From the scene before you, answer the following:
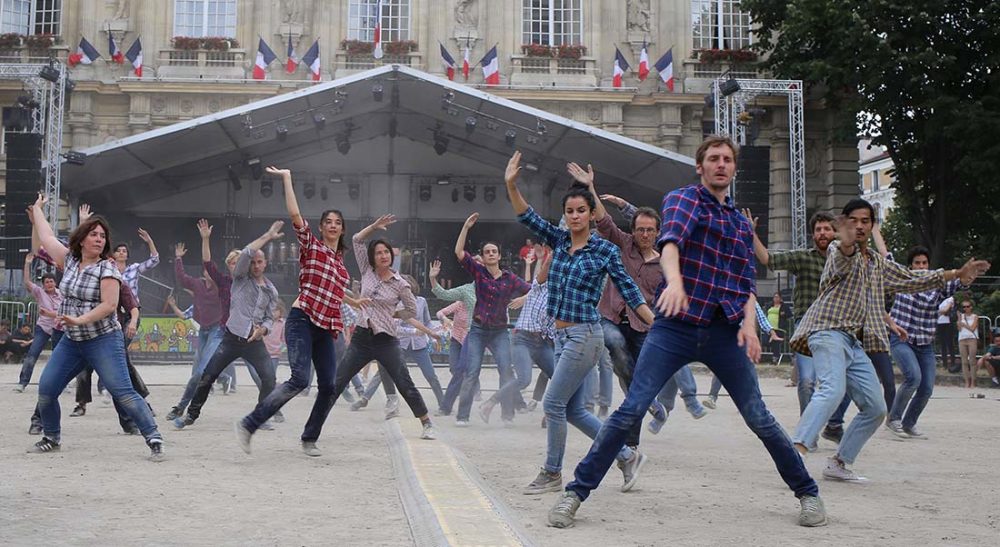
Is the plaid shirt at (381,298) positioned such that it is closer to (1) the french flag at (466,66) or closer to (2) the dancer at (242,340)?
(2) the dancer at (242,340)

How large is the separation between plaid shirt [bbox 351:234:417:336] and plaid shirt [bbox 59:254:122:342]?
1.92 metres

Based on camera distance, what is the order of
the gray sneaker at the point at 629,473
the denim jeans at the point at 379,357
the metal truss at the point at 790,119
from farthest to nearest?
the metal truss at the point at 790,119
the denim jeans at the point at 379,357
the gray sneaker at the point at 629,473

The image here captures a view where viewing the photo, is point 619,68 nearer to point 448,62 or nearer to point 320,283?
point 448,62

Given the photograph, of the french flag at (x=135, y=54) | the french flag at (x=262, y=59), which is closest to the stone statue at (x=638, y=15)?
the french flag at (x=262, y=59)

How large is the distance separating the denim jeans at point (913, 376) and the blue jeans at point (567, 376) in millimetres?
4406

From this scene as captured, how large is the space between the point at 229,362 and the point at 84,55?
23082 mm

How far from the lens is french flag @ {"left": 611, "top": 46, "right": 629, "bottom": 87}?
30891 mm

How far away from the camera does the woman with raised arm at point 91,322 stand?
25.6ft

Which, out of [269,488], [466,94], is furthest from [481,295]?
[466,94]

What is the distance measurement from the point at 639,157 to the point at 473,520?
22.4 meters

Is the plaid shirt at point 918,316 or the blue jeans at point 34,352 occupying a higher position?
the plaid shirt at point 918,316

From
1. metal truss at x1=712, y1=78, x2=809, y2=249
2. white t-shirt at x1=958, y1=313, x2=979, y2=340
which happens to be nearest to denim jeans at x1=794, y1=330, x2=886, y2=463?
white t-shirt at x1=958, y1=313, x2=979, y2=340

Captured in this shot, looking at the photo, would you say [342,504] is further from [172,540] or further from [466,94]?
[466,94]

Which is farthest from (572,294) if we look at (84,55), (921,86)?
(84,55)
